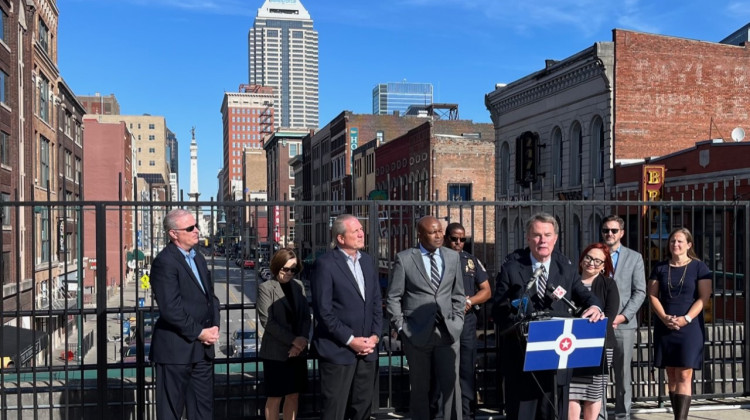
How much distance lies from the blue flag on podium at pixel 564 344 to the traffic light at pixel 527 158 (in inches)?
961

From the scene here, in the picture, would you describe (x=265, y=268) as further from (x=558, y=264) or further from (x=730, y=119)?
(x=730, y=119)

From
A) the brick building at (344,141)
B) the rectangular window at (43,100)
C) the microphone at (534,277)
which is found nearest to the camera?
the microphone at (534,277)

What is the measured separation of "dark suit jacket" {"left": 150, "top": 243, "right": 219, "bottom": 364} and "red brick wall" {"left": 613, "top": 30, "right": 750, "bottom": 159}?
72.5 feet

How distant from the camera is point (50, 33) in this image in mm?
41938

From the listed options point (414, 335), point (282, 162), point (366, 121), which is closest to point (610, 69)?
point (414, 335)

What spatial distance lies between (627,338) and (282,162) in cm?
9695

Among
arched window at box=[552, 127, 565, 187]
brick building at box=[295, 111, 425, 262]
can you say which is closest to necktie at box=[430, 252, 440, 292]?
arched window at box=[552, 127, 565, 187]

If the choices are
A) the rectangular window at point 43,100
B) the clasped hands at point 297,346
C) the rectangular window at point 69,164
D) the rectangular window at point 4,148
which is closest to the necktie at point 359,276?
the clasped hands at point 297,346

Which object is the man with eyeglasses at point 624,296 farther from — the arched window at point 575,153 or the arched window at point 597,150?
the arched window at point 575,153

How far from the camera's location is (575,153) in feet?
89.6

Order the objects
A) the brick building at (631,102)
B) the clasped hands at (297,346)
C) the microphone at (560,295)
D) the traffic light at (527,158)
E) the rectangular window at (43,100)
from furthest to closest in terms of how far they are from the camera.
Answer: the rectangular window at (43,100)
the traffic light at (527,158)
the brick building at (631,102)
the clasped hands at (297,346)
the microphone at (560,295)

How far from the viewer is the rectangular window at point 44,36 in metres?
38.7

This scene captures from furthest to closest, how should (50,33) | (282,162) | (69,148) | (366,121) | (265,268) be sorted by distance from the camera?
(282,162), (366,121), (69,148), (50,33), (265,268)

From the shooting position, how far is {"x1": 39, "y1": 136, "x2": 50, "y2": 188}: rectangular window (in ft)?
122
